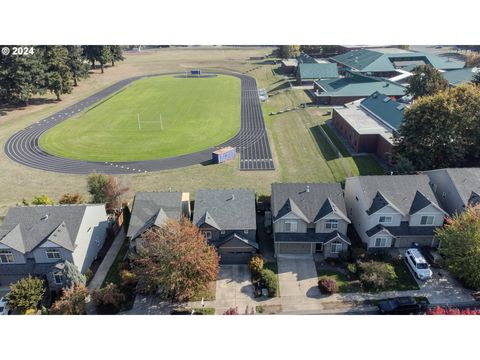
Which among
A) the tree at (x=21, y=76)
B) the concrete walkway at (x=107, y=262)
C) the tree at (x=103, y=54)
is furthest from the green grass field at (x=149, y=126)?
the tree at (x=103, y=54)

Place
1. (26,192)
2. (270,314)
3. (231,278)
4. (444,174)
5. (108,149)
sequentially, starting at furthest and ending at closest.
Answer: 1. (108,149)
2. (26,192)
3. (444,174)
4. (231,278)
5. (270,314)

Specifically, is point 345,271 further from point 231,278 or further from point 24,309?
point 24,309

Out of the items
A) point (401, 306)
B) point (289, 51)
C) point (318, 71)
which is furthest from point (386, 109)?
point (289, 51)

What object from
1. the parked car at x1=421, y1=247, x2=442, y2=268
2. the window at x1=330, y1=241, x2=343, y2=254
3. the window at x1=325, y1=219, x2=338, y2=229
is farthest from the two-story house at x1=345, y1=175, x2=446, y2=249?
the window at x1=325, y1=219, x2=338, y2=229

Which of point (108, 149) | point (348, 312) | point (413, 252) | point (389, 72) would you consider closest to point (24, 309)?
point (348, 312)

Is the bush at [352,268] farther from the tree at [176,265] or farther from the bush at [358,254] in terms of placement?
the tree at [176,265]

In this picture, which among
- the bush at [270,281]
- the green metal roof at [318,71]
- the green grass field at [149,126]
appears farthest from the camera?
the green metal roof at [318,71]
